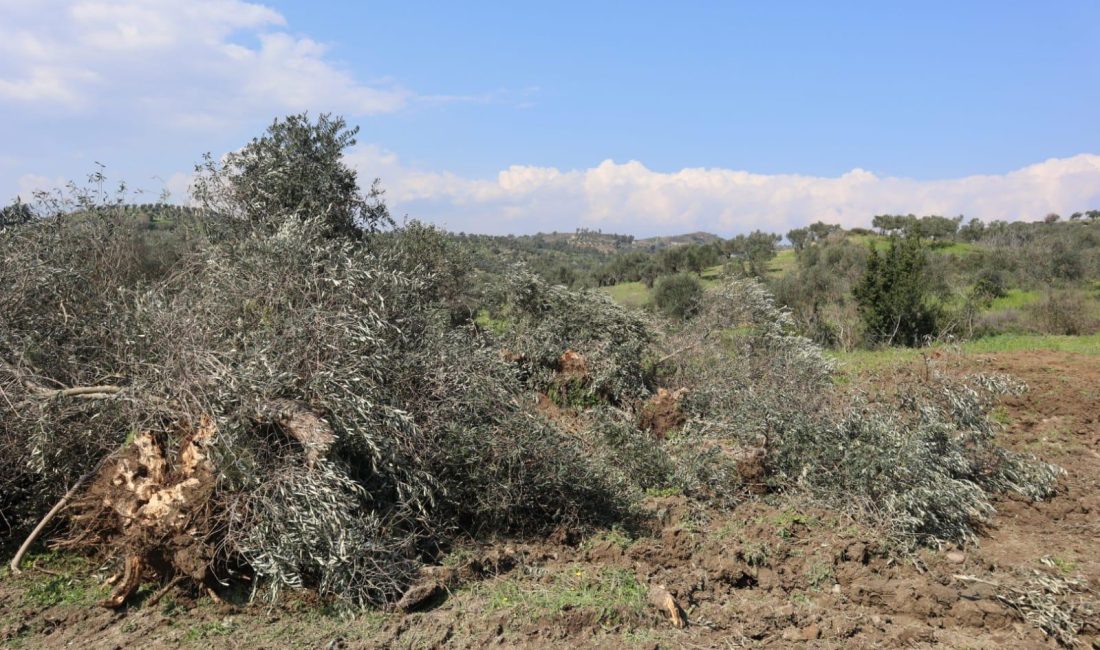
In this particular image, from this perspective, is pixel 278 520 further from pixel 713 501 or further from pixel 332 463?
pixel 713 501

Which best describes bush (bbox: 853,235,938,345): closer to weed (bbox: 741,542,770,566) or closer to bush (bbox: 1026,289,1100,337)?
bush (bbox: 1026,289,1100,337)

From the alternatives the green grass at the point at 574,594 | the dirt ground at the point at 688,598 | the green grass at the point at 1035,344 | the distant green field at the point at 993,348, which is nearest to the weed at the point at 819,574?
the dirt ground at the point at 688,598

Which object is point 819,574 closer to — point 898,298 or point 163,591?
point 163,591

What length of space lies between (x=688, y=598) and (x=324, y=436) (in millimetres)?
2766

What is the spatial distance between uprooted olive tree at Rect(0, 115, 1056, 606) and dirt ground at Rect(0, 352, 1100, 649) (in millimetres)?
254

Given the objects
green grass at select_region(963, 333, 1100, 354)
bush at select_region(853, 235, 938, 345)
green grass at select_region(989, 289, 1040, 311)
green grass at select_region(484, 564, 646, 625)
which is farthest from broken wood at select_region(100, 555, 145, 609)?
green grass at select_region(989, 289, 1040, 311)

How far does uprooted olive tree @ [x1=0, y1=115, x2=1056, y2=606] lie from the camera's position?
461cm

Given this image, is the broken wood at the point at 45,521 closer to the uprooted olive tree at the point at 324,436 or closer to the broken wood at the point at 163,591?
the uprooted olive tree at the point at 324,436

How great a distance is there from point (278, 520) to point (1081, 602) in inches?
218

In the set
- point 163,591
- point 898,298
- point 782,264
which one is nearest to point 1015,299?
point 898,298

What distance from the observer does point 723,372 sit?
10305 mm

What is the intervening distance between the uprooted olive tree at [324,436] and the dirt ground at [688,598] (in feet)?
0.83

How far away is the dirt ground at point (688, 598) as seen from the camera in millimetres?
4254

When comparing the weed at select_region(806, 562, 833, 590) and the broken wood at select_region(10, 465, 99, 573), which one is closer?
the broken wood at select_region(10, 465, 99, 573)
